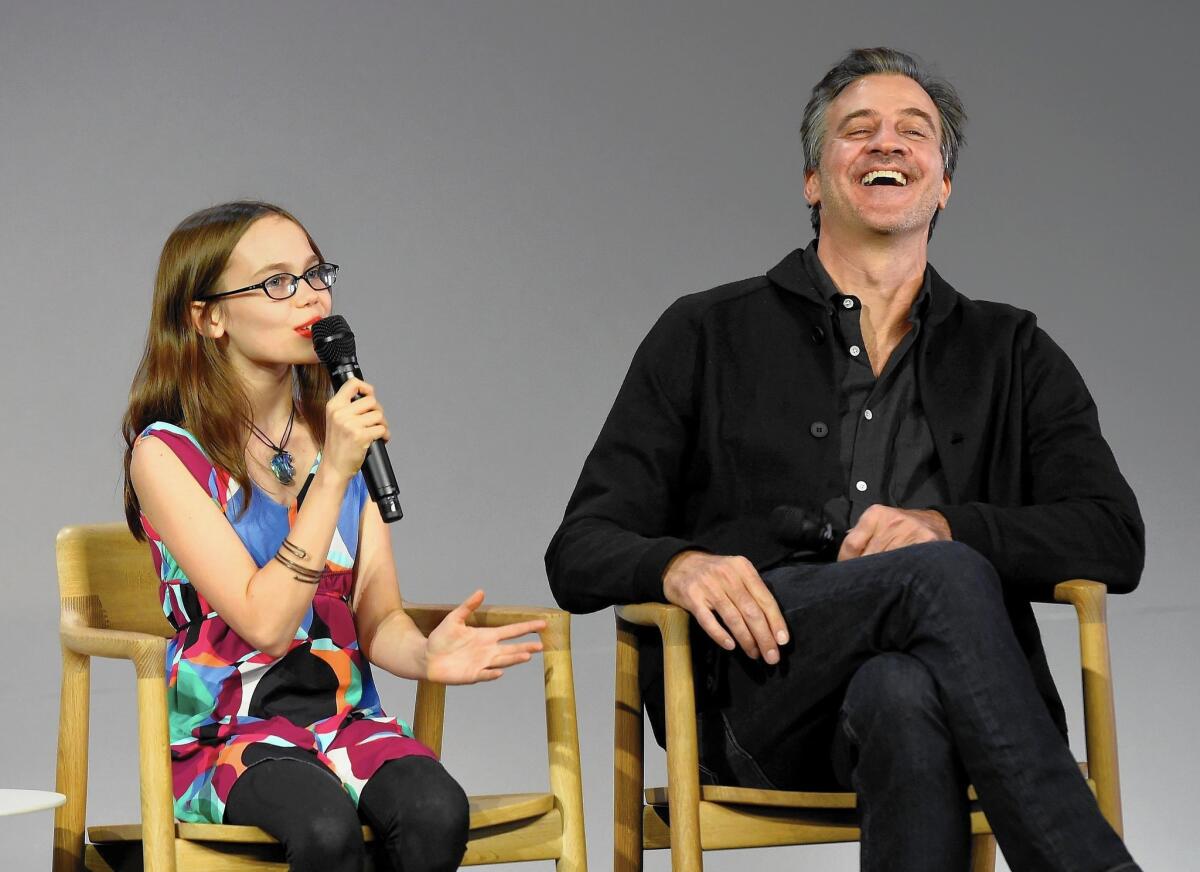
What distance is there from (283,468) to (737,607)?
59 cm

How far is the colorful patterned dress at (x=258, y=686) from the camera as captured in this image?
1.79m

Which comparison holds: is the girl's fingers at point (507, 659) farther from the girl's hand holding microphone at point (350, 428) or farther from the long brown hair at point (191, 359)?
the long brown hair at point (191, 359)

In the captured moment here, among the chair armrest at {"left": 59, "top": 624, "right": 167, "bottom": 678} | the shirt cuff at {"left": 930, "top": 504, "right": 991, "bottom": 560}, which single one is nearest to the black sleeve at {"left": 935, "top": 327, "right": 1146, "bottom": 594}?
the shirt cuff at {"left": 930, "top": 504, "right": 991, "bottom": 560}

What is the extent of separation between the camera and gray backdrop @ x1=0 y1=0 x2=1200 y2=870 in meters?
3.82

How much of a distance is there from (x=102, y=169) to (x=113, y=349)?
Result: 0.43 m

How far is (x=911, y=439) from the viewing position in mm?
2242

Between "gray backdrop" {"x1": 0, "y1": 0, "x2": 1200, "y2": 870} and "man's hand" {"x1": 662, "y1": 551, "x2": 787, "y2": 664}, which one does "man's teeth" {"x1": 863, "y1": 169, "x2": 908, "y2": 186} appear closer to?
"man's hand" {"x1": 662, "y1": 551, "x2": 787, "y2": 664}

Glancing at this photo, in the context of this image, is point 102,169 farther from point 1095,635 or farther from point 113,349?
point 1095,635

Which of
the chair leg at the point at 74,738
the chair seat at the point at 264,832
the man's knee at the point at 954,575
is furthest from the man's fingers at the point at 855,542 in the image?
the chair leg at the point at 74,738

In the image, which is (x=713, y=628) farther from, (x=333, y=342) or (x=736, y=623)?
(x=333, y=342)

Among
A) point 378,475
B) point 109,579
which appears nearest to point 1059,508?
point 378,475

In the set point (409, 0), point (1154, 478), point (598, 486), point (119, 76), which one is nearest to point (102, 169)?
point (119, 76)

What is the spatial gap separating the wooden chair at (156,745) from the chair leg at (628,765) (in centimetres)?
14

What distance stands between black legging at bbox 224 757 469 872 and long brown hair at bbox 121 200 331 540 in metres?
0.40
